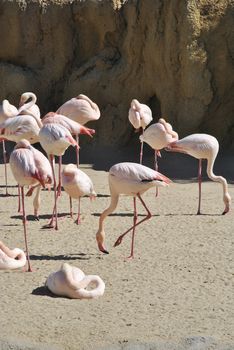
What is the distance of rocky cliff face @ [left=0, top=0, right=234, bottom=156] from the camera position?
12703 mm

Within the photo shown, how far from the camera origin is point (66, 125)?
9203 mm

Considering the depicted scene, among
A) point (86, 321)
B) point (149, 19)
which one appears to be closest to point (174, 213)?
point (86, 321)

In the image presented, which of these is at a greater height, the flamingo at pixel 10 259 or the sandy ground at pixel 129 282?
the flamingo at pixel 10 259

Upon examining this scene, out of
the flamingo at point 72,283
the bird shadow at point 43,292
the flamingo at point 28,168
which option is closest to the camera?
the flamingo at point 72,283

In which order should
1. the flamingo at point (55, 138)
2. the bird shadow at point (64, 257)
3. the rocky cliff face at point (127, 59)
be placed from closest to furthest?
the bird shadow at point (64, 257) < the flamingo at point (55, 138) < the rocky cliff face at point (127, 59)

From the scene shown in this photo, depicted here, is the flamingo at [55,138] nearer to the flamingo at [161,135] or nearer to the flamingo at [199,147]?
the flamingo at [199,147]

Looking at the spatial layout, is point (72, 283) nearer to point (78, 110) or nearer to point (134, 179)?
point (134, 179)

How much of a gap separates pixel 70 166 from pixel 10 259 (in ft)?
6.03

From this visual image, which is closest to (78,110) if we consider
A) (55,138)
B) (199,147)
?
(199,147)

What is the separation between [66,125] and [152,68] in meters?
4.20

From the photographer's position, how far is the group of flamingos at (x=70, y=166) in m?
6.63

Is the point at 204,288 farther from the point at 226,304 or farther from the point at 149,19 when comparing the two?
the point at 149,19

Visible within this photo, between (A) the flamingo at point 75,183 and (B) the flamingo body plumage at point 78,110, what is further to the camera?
(B) the flamingo body plumage at point 78,110

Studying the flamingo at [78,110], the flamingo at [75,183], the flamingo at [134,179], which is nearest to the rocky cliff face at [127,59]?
the flamingo at [78,110]
